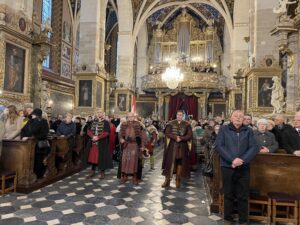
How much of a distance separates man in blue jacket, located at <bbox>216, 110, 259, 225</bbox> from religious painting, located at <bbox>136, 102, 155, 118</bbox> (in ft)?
63.5

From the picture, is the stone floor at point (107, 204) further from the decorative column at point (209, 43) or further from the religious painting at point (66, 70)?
the decorative column at point (209, 43)

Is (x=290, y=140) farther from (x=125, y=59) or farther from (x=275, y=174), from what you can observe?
(x=125, y=59)

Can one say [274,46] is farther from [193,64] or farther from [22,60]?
A: [193,64]

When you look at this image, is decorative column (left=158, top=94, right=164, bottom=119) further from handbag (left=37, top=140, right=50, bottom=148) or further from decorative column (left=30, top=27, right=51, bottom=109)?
handbag (left=37, top=140, right=50, bottom=148)

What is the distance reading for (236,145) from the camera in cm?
345

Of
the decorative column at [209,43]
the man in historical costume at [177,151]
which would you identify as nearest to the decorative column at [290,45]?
the man in historical costume at [177,151]

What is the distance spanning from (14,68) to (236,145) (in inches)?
278

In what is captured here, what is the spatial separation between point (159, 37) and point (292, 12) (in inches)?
648

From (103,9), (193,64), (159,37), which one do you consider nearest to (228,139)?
(103,9)

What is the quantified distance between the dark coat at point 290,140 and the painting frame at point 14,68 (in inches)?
279

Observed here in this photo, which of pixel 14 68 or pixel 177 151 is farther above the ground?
pixel 14 68

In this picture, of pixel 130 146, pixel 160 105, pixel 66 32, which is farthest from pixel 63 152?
pixel 160 105

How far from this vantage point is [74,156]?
7000 millimetres

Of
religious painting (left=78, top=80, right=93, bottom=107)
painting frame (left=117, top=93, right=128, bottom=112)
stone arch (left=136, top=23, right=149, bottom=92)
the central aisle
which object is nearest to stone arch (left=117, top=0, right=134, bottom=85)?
painting frame (left=117, top=93, right=128, bottom=112)
